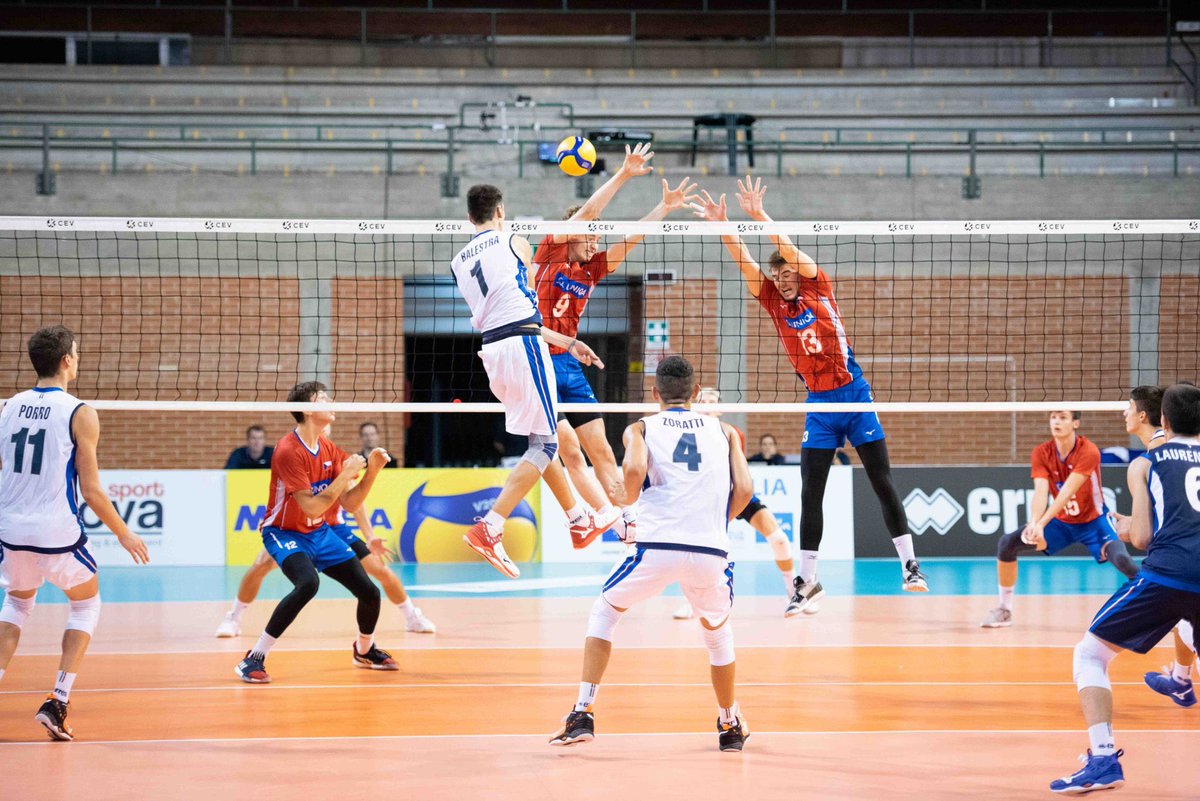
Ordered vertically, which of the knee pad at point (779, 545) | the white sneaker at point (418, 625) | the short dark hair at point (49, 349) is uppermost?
the short dark hair at point (49, 349)

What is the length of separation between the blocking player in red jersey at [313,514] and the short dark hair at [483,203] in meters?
1.91

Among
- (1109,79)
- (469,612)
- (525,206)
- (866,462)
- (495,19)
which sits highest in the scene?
(495,19)

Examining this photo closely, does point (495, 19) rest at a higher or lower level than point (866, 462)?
higher

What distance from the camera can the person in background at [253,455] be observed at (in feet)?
48.0

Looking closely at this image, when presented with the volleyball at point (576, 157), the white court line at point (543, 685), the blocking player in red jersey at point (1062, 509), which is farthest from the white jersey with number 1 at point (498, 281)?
the blocking player in red jersey at point (1062, 509)

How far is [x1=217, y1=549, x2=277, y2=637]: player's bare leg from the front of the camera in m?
8.85

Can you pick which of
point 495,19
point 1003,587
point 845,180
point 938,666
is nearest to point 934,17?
point 845,180

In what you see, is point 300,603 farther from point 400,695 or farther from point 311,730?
point 311,730

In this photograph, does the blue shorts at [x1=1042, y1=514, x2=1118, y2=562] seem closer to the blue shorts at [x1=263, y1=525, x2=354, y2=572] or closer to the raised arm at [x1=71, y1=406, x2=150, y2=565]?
the blue shorts at [x1=263, y1=525, x2=354, y2=572]

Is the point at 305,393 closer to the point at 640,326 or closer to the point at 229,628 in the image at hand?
the point at 229,628

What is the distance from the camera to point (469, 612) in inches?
417

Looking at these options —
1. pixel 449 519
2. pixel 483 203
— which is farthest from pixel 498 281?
pixel 449 519

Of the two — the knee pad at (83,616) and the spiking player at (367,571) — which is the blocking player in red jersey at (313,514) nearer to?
the spiking player at (367,571)

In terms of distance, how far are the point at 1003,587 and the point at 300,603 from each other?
5742mm
